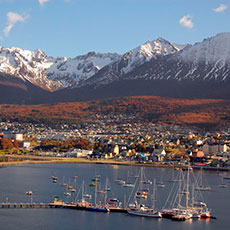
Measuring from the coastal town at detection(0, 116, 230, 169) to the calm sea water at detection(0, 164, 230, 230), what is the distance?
46.7 ft

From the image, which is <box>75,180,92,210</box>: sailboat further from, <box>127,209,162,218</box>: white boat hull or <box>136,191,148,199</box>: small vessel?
<box>136,191,148,199</box>: small vessel

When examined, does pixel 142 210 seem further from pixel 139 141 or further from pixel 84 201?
pixel 139 141

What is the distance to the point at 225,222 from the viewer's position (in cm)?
4850

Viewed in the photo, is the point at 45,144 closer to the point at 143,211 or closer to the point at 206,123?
the point at 206,123

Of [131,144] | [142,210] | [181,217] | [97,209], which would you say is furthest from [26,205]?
[131,144]

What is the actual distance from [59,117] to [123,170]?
86998 mm

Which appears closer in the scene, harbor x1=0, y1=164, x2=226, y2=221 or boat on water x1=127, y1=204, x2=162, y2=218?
boat on water x1=127, y1=204, x2=162, y2=218

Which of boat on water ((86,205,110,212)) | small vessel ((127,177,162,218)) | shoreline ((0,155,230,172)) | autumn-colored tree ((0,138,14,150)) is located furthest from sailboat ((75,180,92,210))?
autumn-colored tree ((0,138,14,150))

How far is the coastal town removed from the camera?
4070 inches

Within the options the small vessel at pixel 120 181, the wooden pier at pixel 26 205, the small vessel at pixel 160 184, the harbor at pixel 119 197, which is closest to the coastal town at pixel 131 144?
the harbor at pixel 119 197

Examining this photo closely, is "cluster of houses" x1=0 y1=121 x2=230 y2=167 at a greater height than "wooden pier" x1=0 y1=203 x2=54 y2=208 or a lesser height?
greater

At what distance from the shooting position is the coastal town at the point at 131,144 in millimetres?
103375

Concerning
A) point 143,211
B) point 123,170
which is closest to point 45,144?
point 123,170

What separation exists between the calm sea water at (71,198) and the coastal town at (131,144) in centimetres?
1423
